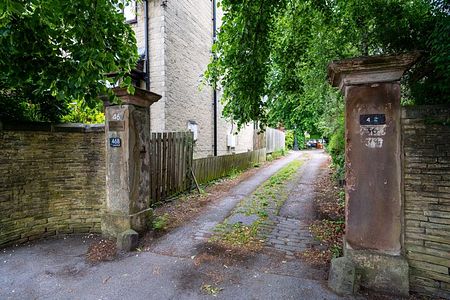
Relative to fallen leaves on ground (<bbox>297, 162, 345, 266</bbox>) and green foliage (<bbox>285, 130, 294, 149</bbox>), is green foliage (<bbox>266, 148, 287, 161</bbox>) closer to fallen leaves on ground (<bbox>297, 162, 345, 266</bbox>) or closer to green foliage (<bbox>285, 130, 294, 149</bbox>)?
green foliage (<bbox>285, 130, 294, 149</bbox>)

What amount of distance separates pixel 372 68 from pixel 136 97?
3.54m

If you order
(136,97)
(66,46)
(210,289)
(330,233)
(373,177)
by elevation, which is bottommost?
(210,289)

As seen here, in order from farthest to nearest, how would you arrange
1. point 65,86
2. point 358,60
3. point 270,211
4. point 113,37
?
1. point 270,211
2. point 113,37
3. point 65,86
4. point 358,60

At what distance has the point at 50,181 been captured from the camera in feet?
15.1

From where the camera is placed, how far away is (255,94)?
210 inches

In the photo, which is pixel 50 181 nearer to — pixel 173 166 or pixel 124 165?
pixel 124 165

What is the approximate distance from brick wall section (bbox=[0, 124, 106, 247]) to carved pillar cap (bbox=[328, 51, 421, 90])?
407 centimetres

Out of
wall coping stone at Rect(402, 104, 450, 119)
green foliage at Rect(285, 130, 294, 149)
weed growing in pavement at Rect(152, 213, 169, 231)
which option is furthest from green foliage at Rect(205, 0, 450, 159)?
green foliage at Rect(285, 130, 294, 149)

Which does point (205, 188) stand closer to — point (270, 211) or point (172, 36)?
point (270, 211)

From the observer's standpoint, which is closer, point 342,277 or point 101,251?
point 342,277

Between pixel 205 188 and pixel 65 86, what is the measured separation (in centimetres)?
Answer: 584

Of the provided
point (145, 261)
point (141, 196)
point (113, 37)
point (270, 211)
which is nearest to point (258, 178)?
point (270, 211)

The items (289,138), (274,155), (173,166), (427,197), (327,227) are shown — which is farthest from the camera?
(289,138)

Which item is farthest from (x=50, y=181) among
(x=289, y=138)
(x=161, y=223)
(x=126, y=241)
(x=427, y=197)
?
(x=289, y=138)
